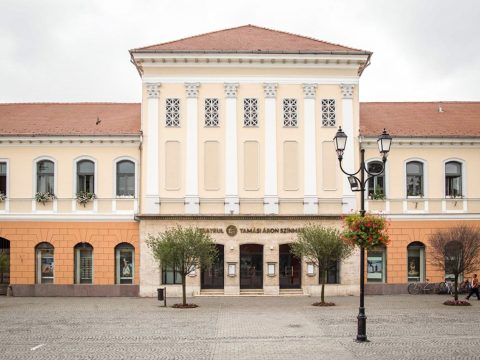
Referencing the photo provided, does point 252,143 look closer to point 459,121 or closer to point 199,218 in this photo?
point 199,218

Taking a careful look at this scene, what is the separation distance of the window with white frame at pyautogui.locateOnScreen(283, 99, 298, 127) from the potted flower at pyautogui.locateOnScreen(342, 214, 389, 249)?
16.3 metres

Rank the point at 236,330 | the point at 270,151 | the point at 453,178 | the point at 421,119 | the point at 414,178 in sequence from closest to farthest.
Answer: the point at 236,330
the point at 270,151
the point at 414,178
the point at 453,178
the point at 421,119

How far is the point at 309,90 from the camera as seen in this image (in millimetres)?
36594

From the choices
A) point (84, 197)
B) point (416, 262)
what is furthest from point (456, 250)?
point (84, 197)

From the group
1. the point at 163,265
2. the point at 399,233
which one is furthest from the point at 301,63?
the point at 163,265

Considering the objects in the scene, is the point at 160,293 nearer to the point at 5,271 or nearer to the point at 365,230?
the point at 5,271

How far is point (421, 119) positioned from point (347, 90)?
18.3 ft

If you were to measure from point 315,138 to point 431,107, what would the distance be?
363 inches

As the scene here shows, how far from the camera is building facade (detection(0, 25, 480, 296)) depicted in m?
35.8

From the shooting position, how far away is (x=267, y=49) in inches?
1438

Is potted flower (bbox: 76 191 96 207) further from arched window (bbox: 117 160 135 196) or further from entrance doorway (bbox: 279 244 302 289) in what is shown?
entrance doorway (bbox: 279 244 302 289)

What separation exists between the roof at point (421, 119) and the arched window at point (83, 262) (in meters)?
16.5

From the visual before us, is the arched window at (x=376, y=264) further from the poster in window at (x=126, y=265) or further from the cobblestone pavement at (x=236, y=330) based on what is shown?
the poster in window at (x=126, y=265)

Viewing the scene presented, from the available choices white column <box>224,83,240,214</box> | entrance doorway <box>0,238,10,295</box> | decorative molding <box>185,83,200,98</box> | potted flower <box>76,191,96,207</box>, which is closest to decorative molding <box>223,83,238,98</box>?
white column <box>224,83,240,214</box>
